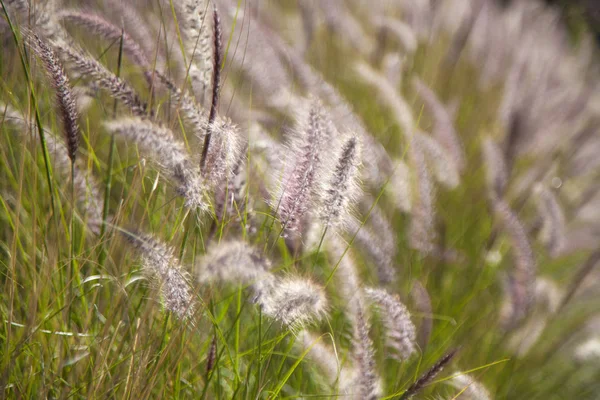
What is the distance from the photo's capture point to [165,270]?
0.80 metres

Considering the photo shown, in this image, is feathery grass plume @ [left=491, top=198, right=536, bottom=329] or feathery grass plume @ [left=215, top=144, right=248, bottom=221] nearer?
feathery grass plume @ [left=215, top=144, right=248, bottom=221]

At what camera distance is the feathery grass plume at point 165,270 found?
0.81 meters

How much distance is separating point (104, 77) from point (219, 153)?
23 centimetres

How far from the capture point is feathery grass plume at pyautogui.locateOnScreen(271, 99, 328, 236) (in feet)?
3.00

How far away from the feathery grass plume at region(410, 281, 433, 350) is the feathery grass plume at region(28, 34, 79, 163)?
0.91m

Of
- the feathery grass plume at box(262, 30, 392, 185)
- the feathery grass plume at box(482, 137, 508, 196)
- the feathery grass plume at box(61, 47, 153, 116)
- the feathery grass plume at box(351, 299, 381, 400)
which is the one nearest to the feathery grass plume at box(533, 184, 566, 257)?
the feathery grass plume at box(482, 137, 508, 196)

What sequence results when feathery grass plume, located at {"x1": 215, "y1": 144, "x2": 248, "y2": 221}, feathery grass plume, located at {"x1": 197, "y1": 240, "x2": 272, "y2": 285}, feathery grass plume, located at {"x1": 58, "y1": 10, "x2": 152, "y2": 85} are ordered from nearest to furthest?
feathery grass plume, located at {"x1": 197, "y1": 240, "x2": 272, "y2": 285}
feathery grass plume, located at {"x1": 215, "y1": 144, "x2": 248, "y2": 221}
feathery grass plume, located at {"x1": 58, "y1": 10, "x2": 152, "y2": 85}

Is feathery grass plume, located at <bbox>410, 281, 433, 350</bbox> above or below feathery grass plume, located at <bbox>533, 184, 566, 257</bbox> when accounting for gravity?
below

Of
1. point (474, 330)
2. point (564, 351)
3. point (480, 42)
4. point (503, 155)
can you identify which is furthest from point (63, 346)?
point (480, 42)

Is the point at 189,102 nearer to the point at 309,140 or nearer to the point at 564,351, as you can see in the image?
the point at 309,140

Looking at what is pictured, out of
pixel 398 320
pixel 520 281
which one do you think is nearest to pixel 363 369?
pixel 398 320

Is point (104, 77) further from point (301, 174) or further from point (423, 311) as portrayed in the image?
point (423, 311)

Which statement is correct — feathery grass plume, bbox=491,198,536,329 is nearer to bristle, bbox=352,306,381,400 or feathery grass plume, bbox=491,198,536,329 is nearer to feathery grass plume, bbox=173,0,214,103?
bristle, bbox=352,306,381,400

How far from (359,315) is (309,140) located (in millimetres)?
337
